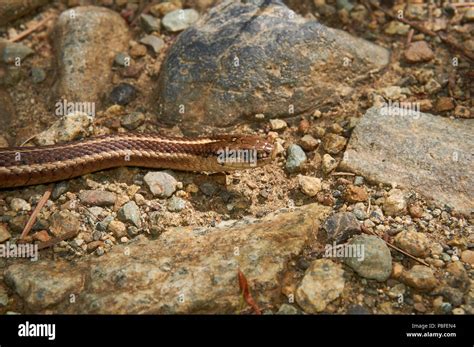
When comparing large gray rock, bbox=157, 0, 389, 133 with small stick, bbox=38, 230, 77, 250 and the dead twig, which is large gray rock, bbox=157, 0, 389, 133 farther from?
small stick, bbox=38, 230, 77, 250

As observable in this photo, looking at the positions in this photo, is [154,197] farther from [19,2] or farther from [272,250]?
[19,2]

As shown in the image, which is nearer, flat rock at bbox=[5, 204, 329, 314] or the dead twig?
flat rock at bbox=[5, 204, 329, 314]

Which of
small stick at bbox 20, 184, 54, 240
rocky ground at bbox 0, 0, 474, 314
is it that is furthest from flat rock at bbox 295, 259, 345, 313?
small stick at bbox 20, 184, 54, 240

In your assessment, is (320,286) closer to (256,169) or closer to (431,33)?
(256,169)

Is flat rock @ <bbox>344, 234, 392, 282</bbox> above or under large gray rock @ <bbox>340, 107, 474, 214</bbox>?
under

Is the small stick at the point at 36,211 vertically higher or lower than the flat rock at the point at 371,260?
lower

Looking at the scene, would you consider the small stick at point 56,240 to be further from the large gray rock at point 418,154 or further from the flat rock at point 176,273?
the large gray rock at point 418,154

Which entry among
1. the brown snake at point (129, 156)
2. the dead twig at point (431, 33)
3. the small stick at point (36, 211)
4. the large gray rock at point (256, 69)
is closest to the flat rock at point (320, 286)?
the brown snake at point (129, 156)
